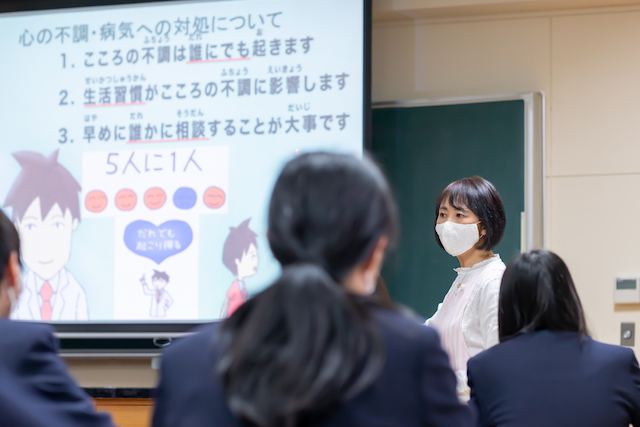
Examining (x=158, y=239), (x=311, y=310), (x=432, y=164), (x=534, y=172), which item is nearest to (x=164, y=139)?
(x=158, y=239)

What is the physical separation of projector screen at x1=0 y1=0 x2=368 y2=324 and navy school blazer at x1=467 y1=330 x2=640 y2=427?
159cm

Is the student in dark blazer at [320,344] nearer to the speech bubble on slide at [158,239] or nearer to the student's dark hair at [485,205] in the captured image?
the student's dark hair at [485,205]

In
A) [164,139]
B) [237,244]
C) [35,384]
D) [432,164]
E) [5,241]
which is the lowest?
[35,384]

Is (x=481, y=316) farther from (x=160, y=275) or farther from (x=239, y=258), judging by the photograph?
(x=160, y=275)

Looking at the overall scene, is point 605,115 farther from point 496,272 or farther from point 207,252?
point 207,252

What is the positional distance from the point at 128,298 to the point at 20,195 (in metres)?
0.75

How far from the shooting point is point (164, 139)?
2949 millimetres

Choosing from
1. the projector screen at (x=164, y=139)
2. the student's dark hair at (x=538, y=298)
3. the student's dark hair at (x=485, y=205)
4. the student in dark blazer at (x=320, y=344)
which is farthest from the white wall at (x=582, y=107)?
the student in dark blazer at (x=320, y=344)

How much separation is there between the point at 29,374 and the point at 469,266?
4.88 feet

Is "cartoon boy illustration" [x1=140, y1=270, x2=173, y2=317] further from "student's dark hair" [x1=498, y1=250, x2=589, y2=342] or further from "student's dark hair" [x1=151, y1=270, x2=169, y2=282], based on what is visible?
"student's dark hair" [x1=498, y1=250, x2=589, y2=342]

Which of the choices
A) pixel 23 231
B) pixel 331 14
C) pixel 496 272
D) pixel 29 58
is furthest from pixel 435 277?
pixel 29 58

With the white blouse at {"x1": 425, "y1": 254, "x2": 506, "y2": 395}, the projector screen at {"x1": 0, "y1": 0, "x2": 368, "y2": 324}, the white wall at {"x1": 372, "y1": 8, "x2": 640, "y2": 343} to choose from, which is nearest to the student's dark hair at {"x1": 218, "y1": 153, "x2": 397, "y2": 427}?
the white blouse at {"x1": 425, "y1": 254, "x2": 506, "y2": 395}

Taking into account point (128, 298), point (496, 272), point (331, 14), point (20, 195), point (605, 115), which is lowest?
point (128, 298)

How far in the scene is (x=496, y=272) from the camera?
1.96 m
